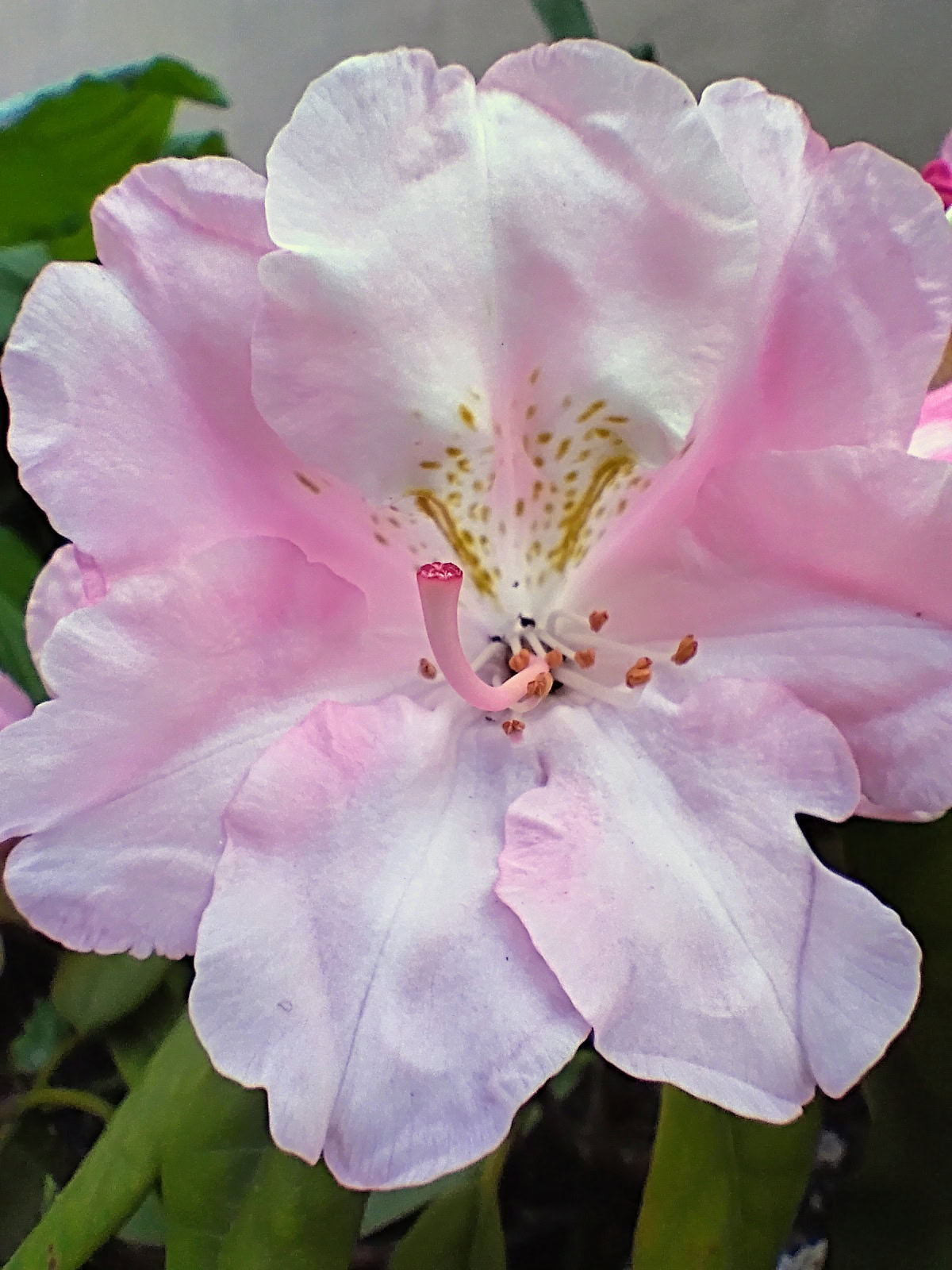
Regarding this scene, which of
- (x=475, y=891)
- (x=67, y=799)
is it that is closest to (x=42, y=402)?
(x=67, y=799)

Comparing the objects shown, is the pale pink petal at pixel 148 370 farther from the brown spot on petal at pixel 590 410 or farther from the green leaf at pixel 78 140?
the green leaf at pixel 78 140

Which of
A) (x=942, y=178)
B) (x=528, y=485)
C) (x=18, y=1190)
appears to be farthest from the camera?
(x=18, y=1190)

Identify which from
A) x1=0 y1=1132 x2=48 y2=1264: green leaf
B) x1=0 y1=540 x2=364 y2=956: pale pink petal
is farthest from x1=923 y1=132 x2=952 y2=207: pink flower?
x1=0 y1=1132 x2=48 y2=1264: green leaf

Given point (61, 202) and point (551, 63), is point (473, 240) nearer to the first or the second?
point (551, 63)

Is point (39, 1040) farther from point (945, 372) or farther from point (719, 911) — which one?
point (945, 372)

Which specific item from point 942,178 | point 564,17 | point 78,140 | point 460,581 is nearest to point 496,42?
point 564,17

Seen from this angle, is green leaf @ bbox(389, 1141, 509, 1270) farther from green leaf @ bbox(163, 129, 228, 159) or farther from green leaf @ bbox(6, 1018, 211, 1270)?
green leaf @ bbox(163, 129, 228, 159)
